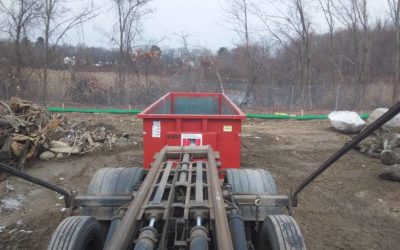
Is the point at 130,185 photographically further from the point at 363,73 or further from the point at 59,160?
the point at 363,73

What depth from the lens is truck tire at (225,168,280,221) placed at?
14.3ft

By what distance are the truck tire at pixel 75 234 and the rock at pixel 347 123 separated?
12.0m

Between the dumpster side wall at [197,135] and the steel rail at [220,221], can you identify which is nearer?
the steel rail at [220,221]

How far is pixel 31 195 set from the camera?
7637 millimetres

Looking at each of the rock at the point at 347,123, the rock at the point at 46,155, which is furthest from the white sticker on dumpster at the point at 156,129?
the rock at the point at 347,123

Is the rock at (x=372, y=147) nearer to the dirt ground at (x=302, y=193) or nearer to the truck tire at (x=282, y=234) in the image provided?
the dirt ground at (x=302, y=193)

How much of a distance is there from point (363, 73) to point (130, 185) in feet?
74.8

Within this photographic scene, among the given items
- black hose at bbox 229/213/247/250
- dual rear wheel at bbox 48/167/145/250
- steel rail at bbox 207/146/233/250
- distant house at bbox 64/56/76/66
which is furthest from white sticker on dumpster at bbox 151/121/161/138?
distant house at bbox 64/56/76/66

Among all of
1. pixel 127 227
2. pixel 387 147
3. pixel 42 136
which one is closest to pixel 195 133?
pixel 127 227

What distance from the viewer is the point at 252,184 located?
185 inches

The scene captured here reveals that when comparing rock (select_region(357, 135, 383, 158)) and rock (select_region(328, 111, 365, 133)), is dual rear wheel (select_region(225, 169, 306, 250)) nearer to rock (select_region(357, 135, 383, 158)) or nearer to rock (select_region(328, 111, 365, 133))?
rock (select_region(357, 135, 383, 158))

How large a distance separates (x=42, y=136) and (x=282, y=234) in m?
8.51

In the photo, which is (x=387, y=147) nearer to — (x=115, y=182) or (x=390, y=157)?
(x=390, y=157)

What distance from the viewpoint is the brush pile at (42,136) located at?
31.2 ft
